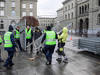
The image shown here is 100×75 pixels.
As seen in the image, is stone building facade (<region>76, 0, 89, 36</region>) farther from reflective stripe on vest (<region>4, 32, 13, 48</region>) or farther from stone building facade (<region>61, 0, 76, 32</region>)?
reflective stripe on vest (<region>4, 32, 13, 48</region>)

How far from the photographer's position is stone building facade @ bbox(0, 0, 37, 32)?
1784 inches

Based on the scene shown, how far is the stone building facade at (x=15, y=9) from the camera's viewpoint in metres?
45.3

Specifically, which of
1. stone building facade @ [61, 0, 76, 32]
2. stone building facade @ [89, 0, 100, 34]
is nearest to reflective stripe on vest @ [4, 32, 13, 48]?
stone building facade @ [89, 0, 100, 34]

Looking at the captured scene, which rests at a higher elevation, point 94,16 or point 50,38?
point 94,16

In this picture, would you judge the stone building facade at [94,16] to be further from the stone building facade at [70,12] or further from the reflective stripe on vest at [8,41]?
the reflective stripe on vest at [8,41]

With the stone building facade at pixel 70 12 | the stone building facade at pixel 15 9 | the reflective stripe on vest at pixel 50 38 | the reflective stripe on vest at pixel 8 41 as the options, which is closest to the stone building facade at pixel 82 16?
the stone building facade at pixel 70 12

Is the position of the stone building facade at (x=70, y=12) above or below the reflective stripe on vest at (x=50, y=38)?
above

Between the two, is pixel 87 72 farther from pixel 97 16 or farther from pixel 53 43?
pixel 97 16

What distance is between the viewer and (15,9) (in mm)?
46906

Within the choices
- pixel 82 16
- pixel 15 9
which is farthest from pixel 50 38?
pixel 15 9

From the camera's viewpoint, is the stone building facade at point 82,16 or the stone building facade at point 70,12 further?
the stone building facade at point 70,12

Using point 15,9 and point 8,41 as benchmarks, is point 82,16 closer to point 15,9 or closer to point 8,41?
point 15,9

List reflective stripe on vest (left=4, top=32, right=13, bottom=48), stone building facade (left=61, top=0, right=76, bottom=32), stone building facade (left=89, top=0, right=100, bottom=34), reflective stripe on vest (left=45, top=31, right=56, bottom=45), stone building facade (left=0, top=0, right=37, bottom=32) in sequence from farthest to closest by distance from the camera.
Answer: stone building facade (left=61, top=0, right=76, bottom=32), stone building facade (left=0, top=0, right=37, bottom=32), stone building facade (left=89, top=0, right=100, bottom=34), reflective stripe on vest (left=45, top=31, right=56, bottom=45), reflective stripe on vest (left=4, top=32, right=13, bottom=48)

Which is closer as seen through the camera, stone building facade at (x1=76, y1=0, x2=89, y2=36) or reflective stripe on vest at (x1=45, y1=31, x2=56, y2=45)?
reflective stripe on vest at (x1=45, y1=31, x2=56, y2=45)
